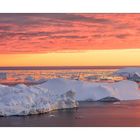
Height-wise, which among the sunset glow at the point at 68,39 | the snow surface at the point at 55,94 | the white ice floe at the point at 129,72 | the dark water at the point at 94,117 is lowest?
the dark water at the point at 94,117

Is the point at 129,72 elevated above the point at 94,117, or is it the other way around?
the point at 129,72

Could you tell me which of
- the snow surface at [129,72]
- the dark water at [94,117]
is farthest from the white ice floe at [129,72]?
the dark water at [94,117]

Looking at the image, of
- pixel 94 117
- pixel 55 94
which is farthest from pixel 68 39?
pixel 94 117

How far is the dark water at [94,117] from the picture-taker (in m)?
6.28

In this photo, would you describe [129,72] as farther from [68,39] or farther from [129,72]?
[68,39]

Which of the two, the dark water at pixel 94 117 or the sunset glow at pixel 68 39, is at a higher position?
the sunset glow at pixel 68 39

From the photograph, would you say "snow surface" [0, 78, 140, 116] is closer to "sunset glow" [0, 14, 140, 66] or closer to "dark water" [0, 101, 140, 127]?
"dark water" [0, 101, 140, 127]

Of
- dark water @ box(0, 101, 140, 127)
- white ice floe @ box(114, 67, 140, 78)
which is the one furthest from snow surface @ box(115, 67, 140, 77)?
dark water @ box(0, 101, 140, 127)

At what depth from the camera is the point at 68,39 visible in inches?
250

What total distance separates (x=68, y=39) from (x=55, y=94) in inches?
15.8

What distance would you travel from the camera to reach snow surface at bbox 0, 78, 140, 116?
20.5 feet

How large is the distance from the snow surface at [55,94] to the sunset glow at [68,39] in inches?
5.9

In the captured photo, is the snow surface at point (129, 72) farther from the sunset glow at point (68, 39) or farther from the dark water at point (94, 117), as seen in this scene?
the dark water at point (94, 117)
